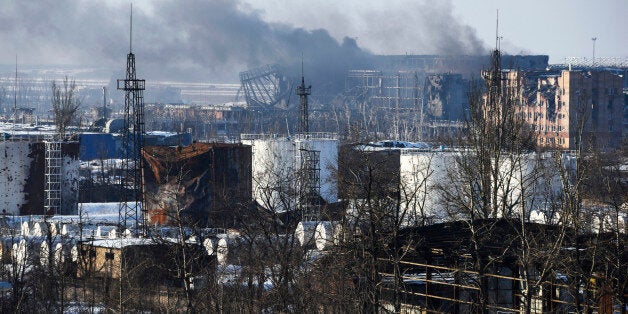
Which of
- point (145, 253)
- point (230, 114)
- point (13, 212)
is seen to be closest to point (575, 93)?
point (230, 114)

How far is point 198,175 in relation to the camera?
22547 mm

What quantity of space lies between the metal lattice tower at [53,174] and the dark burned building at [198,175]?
1.83m

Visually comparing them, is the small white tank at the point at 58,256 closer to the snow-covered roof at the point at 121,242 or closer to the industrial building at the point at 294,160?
the snow-covered roof at the point at 121,242

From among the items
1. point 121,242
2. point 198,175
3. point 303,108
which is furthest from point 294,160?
point 121,242

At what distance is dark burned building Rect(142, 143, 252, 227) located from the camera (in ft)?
72.5

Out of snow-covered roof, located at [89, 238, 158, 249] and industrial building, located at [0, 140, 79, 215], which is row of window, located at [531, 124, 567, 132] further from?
snow-covered roof, located at [89, 238, 158, 249]

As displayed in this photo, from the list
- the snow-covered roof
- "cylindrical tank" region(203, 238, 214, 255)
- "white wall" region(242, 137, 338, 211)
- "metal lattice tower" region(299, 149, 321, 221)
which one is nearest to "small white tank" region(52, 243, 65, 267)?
the snow-covered roof

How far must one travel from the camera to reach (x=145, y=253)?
1587cm

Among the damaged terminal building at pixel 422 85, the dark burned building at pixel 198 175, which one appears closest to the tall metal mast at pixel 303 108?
the dark burned building at pixel 198 175

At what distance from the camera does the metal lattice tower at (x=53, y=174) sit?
2328 centimetres

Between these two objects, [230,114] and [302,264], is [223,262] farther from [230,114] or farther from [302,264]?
[230,114]

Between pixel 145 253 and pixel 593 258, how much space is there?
7703 millimetres

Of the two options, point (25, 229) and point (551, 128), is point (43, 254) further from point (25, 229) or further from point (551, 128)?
point (551, 128)

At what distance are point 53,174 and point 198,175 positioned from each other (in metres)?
2.94
